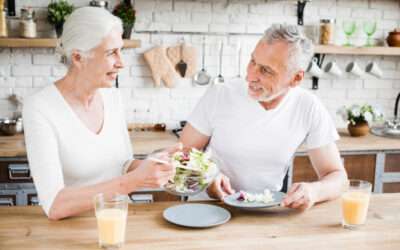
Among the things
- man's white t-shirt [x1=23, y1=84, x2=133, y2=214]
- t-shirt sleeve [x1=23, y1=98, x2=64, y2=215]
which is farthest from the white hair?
t-shirt sleeve [x1=23, y1=98, x2=64, y2=215]

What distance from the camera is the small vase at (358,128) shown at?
142 inches

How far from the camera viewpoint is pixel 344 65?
13.2ft

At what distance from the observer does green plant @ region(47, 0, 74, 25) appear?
10.7 ft

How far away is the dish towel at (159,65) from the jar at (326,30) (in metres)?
1.15

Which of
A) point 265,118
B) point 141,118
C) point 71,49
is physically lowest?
point 141,118

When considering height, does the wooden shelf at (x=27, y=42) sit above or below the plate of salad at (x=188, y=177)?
above

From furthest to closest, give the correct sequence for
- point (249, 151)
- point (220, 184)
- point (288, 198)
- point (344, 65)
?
point (344, 65)
point (249, 151)
point (220, 184)
point (288, 198)

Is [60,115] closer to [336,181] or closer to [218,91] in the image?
[218,91]

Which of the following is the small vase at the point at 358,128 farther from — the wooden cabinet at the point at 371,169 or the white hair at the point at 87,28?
the white hair at the point at 87,28

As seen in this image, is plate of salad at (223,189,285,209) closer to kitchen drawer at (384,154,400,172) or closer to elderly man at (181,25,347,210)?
elderly man at (181,25,347,210)

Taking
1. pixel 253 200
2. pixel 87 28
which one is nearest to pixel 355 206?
pixel 253 200

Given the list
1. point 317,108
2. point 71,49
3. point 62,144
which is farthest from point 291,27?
point 62,144

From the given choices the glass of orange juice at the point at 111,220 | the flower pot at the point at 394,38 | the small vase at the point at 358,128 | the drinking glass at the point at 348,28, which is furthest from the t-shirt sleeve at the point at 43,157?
the flower pot at the point at 394,38

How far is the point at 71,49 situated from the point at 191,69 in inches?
67.8
